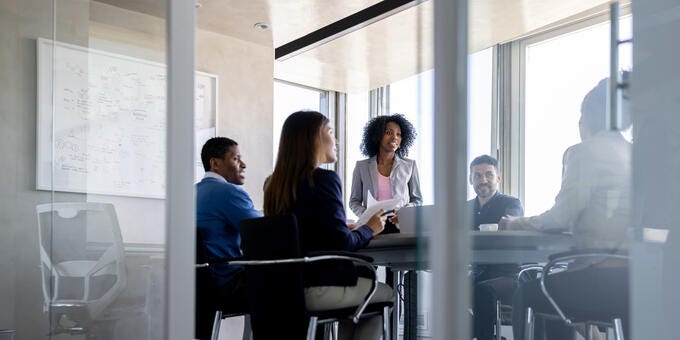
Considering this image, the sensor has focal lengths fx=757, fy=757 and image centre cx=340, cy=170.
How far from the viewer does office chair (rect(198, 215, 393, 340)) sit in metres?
2.62

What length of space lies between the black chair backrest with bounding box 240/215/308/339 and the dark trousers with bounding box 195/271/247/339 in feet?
1.61

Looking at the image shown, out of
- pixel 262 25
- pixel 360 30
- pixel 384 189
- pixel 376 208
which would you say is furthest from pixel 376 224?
pixel 262 25

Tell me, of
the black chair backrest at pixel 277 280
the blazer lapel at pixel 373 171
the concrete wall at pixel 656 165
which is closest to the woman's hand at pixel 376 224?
the black chair backrest at pixel 277 280

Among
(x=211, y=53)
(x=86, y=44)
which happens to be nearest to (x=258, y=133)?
(x=211, y=53)

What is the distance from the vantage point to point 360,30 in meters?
5.87

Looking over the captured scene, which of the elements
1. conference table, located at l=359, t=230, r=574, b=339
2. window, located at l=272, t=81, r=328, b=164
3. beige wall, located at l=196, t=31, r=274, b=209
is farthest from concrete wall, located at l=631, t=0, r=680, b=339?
window, located at l=272, t=81, r=328, b=164

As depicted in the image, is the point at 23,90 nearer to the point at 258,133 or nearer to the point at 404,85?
the point at 404,85

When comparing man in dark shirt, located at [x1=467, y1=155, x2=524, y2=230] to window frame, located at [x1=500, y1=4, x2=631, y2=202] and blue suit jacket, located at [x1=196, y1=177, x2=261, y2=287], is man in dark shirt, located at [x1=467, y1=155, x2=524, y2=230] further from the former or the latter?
blue suit jacket, located at [x1=196, y1=177, x2=261, y2=287]

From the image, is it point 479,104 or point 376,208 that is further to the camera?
point 376,208

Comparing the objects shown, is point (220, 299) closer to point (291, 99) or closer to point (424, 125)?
point (424, 125)

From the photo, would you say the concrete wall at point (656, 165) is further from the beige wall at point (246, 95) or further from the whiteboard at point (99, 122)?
the beige wall at point (246, 95)

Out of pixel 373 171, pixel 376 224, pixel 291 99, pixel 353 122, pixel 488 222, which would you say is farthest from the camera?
pixel 353 122

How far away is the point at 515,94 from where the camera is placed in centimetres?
139

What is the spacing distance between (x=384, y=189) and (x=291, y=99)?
409cm
